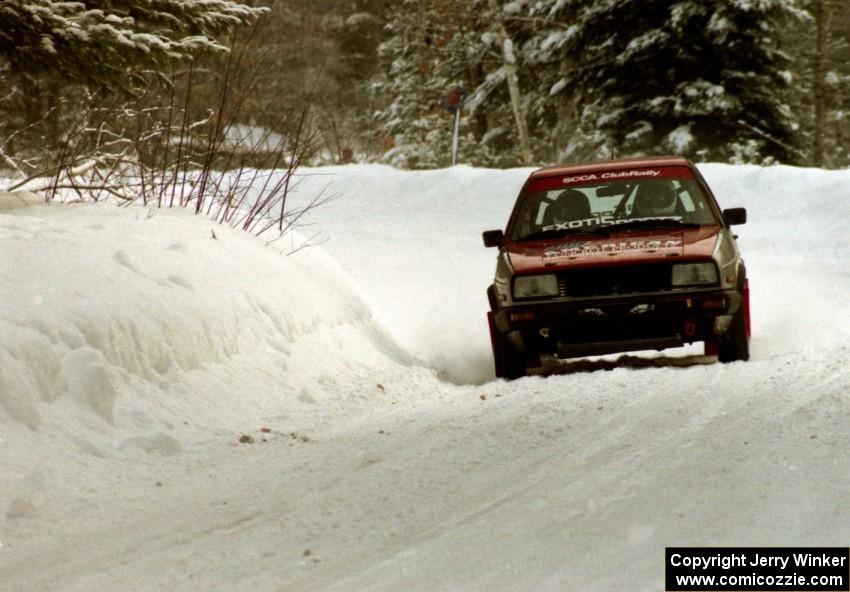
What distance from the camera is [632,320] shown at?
689 centimetres

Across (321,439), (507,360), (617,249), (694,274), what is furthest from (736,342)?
(321,439)

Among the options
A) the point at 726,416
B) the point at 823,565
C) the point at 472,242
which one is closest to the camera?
the point at 823,565

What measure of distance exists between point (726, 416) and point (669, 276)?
72.2 inches

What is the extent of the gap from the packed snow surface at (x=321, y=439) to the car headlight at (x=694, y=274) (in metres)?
0.58

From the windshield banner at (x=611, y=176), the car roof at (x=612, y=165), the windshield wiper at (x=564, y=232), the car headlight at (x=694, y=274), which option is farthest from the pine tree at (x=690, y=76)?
the car headlight at (x=694, y=274)

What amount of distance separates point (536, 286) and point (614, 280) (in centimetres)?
54

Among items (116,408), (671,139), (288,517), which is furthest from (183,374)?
(671,139)

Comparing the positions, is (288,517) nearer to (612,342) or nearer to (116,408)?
(116,408)

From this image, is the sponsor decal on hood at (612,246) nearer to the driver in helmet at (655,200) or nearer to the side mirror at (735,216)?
the driver in helmet at (655,200)

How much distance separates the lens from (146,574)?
134 inches

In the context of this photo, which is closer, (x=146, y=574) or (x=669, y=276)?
(x=146, y=574)

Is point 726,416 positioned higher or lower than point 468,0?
lower

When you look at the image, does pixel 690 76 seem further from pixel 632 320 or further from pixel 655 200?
pixel 632 320

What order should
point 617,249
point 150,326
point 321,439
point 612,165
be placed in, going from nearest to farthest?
point 321,439 < point 150,326 < point 617,249 < point 612,165
